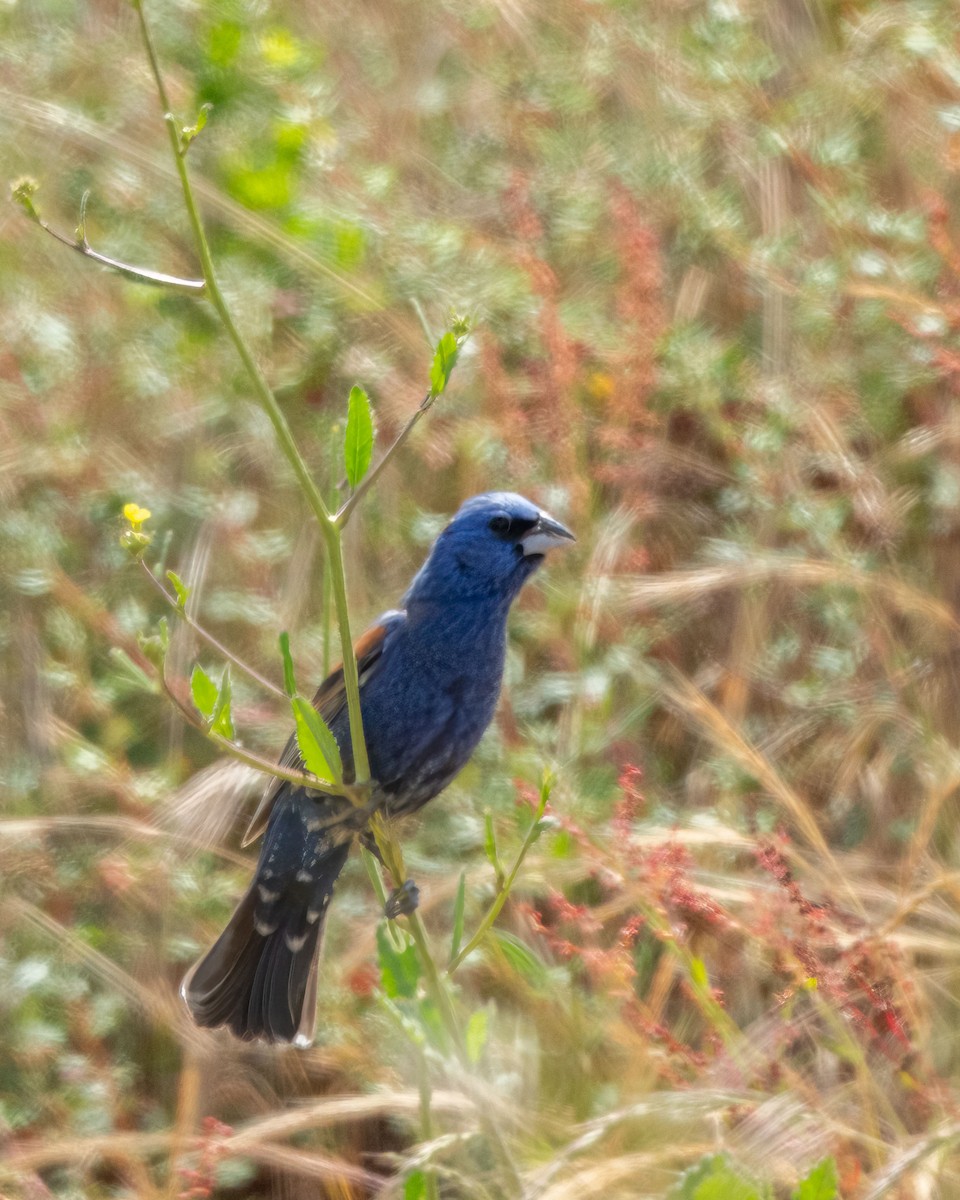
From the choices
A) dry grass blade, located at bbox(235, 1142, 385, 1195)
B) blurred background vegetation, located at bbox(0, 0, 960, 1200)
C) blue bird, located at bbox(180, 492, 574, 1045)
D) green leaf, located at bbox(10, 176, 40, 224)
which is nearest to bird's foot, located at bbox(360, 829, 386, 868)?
blue bird, located at bbox(180, 492, 574, 1045)

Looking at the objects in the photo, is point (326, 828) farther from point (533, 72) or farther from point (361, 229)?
point (533, 72)

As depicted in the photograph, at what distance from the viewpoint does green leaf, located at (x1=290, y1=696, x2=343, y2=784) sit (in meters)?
1.65

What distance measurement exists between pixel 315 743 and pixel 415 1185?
0.50m

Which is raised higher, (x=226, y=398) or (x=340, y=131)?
(x=340, y=131)

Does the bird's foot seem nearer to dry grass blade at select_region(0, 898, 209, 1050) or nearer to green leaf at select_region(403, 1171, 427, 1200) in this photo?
green leaf at select_region(403, 1171, 427, 1200)

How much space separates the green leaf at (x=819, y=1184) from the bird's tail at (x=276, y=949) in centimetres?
115

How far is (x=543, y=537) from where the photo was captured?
2.65m

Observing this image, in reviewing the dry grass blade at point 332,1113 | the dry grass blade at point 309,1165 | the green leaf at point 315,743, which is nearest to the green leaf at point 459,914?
the green leaf at point 315,743

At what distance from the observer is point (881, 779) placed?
3.40 meters

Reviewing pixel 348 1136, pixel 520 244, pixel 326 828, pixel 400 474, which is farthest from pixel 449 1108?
pixel 520 244

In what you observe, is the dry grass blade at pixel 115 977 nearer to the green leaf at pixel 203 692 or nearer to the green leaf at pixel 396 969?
the green leaf at pixel 396 969

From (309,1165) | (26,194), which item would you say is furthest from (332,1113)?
(26,194)

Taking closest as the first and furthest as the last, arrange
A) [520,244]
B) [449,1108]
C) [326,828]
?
[449,1108] < [326,828] < [520,244]

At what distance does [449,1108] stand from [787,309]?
7.71 ft
